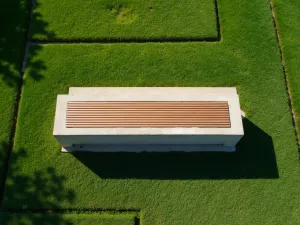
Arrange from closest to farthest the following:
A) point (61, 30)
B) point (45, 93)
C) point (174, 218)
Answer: point (174, 218)
point (45, 93)
point (61, 30)

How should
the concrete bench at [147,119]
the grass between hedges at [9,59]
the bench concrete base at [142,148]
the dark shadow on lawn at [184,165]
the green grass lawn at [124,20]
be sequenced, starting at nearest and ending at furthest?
the concrete bench at [147,119]
the dark shadow on lawn at [184,165]
the bench concrete base at [142,148]
the grass between hedges at [9,59]
the green grass lawn at [124,20]

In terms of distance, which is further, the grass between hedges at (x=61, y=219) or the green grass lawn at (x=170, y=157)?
the green grass lawn at (x=170, y=157)

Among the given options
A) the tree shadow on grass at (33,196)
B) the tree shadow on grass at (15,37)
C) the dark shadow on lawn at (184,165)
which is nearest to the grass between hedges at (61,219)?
the tree shadow on grass at (33,196)

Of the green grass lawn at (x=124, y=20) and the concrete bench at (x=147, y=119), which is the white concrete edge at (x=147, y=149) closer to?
the concrete bench at (x=147, y=119)

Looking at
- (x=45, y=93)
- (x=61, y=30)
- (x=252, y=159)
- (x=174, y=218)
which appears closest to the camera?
(x=174, y=218)

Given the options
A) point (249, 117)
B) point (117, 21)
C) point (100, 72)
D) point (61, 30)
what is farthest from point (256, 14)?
point (61, 30)

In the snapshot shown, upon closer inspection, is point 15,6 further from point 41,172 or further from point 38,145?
point 41,172

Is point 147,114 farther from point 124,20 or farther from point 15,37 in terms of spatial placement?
point 15,37
